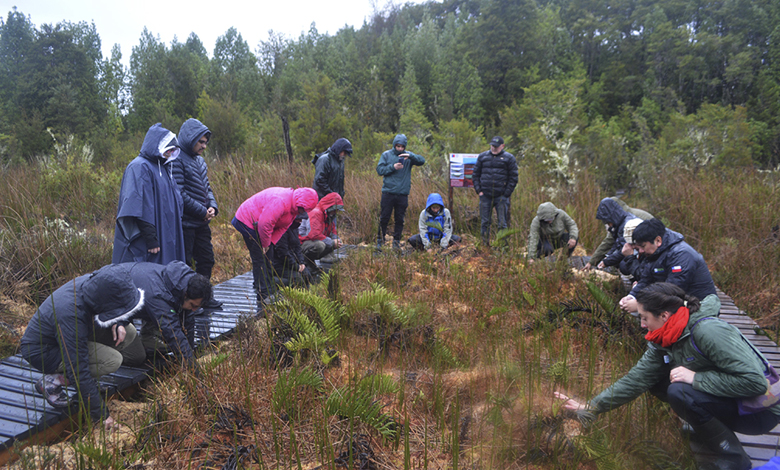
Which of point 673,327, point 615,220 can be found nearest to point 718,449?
point 673,327

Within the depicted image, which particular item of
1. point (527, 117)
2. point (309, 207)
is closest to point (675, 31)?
point (527, 117)

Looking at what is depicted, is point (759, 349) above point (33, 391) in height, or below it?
below

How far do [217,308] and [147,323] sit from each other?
1.08 metres

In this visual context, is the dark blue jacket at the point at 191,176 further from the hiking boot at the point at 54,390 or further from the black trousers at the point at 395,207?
the black trousers at the point at 395,207

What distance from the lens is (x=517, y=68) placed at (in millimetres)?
33500

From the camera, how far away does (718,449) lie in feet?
7.57

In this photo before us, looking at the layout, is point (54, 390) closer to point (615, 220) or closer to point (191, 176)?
point (191, 176)

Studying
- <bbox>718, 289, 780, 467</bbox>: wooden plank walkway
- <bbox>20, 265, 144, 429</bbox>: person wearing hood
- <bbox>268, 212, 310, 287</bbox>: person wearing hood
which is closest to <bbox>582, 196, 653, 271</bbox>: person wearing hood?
<bbox>718, 289, 780, 467</bbox>: wooden plank walkway

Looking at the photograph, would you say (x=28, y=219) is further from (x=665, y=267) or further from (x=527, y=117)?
(x=527, y=117)

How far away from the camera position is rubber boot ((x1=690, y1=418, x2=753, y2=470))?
2248mm

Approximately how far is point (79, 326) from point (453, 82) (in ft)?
121

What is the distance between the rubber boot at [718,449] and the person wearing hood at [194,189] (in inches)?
148

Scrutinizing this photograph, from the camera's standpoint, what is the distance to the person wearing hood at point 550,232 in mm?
5684

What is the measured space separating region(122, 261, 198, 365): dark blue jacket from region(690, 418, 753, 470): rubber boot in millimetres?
2846
